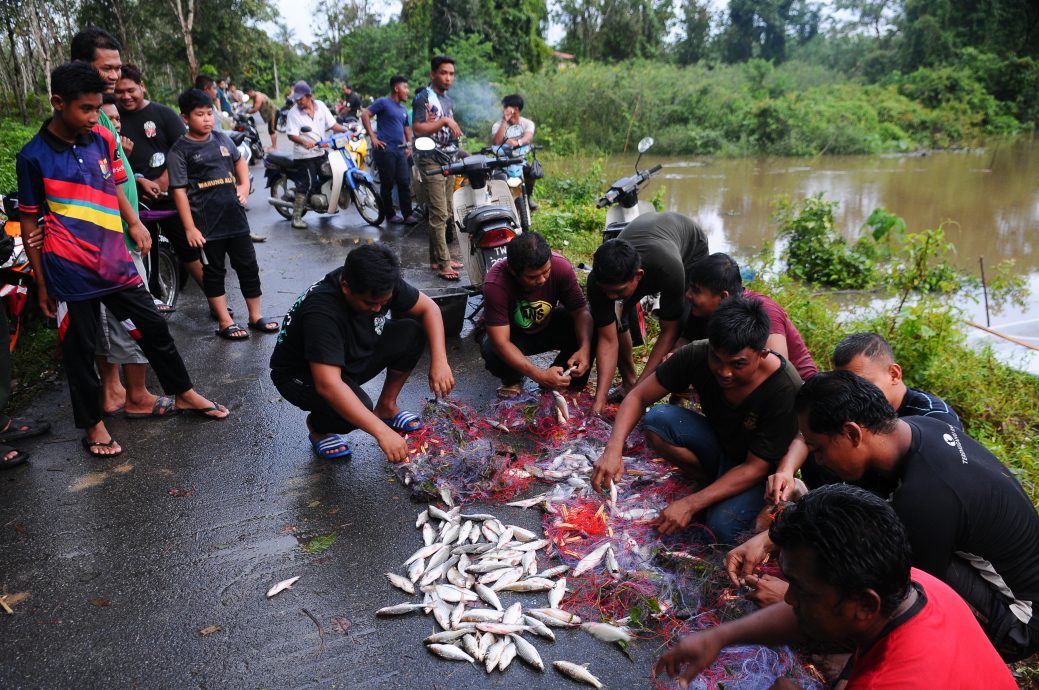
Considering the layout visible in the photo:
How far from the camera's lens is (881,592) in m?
1.88

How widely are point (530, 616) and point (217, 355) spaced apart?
13.2 feet

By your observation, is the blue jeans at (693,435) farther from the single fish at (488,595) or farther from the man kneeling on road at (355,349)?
the man kneeling on road at (355,349)

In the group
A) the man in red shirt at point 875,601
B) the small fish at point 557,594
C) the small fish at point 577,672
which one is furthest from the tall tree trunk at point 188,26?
the man in red shirt at point 875,601

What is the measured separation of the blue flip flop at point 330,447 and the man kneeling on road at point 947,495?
2.82 m

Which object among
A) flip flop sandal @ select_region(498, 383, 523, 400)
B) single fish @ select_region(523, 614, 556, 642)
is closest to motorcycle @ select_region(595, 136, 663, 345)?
flip flop sandal @ select_region(498, 383, 523, 400)

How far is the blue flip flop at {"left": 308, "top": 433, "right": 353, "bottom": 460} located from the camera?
4324 millimetres

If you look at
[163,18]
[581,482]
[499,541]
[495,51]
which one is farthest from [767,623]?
[163,18]

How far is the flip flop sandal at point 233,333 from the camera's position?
616 cm

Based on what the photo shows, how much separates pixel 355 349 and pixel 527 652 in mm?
2072

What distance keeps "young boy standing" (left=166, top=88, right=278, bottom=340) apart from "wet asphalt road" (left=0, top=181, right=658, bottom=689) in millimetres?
1182

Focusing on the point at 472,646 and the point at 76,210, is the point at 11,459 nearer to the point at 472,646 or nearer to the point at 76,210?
the point at 76,210

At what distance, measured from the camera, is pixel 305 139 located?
34.4 feet

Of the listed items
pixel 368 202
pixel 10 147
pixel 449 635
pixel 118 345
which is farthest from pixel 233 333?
pixel 10 147

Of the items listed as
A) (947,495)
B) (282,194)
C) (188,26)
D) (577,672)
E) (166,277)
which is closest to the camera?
(947,495)
